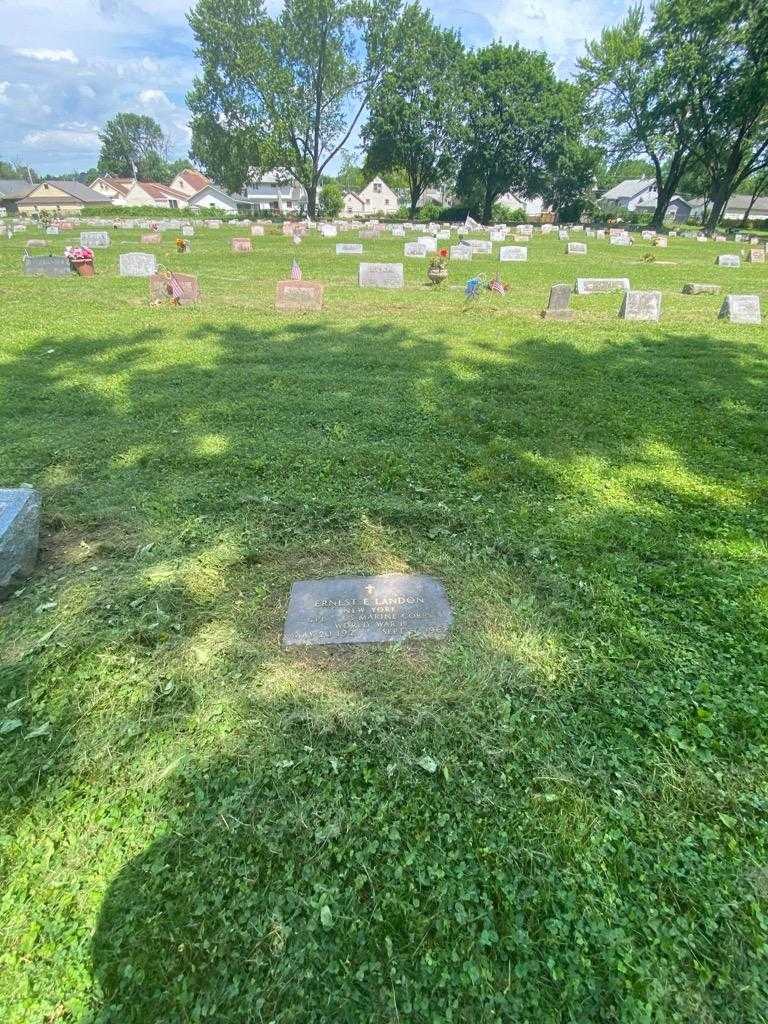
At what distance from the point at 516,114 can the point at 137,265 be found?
1912 inches

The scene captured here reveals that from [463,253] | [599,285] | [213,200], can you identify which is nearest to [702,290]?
[599,285]

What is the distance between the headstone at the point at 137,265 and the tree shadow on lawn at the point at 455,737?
12028 mm

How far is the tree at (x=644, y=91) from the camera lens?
39.0 meters

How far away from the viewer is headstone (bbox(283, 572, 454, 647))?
2941mm

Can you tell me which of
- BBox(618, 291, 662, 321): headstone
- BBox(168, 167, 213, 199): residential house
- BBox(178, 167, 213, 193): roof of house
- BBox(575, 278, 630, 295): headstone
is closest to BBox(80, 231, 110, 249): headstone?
BBox(575, 278, 630, 295): headstone

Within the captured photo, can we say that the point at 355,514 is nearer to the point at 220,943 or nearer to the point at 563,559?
the point at 563,559

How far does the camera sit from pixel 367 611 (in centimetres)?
308

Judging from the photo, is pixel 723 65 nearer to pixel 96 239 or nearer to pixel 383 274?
pixel 383 274

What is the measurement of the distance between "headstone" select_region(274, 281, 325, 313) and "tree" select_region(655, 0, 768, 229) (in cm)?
4313

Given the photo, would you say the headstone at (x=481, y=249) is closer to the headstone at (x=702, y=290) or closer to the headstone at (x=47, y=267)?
the headstone at (x=702, y=290)

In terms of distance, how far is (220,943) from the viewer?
5.82ft

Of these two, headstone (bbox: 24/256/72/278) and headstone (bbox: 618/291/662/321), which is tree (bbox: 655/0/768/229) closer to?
headstone (bbox: 618/291/662/321)

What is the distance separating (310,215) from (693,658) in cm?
5771

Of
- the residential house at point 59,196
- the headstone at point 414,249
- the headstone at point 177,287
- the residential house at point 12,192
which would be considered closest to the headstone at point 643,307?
the headstone at point 177,287
